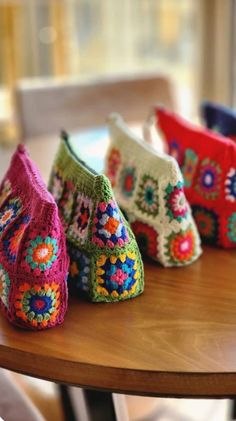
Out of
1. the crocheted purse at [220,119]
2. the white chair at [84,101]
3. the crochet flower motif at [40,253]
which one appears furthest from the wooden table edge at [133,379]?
the white chair at [84,101]

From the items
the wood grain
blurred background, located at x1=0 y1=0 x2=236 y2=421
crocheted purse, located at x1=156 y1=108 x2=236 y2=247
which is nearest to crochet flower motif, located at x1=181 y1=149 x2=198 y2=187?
crocheted purse, located at x1=156 y1=108 x2=236 y2=247

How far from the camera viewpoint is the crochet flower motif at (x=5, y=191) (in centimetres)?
94

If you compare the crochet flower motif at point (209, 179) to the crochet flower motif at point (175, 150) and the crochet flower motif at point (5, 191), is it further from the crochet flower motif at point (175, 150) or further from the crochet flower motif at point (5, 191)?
the crochet flower motif at point (5, 191)

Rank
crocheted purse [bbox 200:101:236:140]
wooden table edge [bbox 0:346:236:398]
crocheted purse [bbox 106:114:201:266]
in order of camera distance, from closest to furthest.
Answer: wooden table edge [bbox 0:346:236:398] → crocheted purse [bbox 106:114:201:266] → crocheted purse [bbox 200:101:236:140]

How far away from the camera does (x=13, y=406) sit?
917mm

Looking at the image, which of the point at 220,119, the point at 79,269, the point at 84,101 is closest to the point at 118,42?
the point at 84,101

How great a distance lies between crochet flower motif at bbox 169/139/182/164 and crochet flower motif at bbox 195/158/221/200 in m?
0.08

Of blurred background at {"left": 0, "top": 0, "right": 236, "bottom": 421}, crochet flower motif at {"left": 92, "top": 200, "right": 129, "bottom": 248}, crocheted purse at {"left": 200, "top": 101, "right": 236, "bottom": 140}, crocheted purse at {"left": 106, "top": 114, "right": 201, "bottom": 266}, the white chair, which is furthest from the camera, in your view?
blurred background at {"left": 0, "top": 0, "right": 236, "bottom": 421}

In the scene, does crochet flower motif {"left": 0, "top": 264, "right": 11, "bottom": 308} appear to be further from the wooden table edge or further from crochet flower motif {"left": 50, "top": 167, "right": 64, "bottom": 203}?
crochet flower motif {"left": 50, "top": 167, "right": 64, "bottom": 203}

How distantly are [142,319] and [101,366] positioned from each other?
0.11m

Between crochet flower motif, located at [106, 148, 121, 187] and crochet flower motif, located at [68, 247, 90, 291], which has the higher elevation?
crochet flower motif, located at [106, 148, 121, 187]

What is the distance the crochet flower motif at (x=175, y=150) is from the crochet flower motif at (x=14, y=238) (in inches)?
15.0

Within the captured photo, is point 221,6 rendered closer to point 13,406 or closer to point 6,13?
point 6,13

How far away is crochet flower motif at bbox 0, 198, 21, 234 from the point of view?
87 cm
